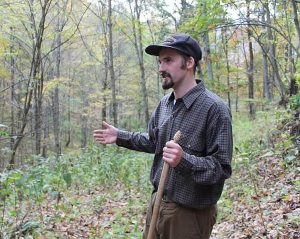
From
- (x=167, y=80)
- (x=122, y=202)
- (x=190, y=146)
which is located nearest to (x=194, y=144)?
(x=190, y=146)

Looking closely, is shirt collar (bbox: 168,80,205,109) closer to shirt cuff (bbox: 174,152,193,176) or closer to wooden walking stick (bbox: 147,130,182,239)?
wooden walking stick (bbox: 147,130,182,239)

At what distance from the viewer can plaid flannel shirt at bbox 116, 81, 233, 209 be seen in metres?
Result: 2.34

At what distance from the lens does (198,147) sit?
8.27 ft

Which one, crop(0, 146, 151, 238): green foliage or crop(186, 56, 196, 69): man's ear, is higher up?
crop(186, 56, 196, 69): man's ear

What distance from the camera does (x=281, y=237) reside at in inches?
167

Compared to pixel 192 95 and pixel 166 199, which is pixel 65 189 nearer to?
pixel 166 199

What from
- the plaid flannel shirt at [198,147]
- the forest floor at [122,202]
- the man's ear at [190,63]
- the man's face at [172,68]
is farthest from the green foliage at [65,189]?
the man's ear at [190,63]

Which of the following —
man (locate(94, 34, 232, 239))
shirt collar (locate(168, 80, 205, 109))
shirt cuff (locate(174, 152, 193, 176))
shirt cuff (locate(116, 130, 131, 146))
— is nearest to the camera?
shirt cuff (locate(174, 152, 193, 176))

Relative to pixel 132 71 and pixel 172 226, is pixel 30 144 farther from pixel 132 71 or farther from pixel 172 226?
pixel 172 226

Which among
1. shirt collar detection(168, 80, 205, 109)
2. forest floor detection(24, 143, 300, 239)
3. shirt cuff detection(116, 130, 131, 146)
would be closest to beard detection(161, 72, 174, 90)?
shirt collar detection(168, 80, 205, 109)

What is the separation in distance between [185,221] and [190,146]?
516 millimetres

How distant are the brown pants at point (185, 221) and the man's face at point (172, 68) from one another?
2.81 ft

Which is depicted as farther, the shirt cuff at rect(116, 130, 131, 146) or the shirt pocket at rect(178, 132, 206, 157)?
the shirt cuff at rect(116, 130, 131, 146)

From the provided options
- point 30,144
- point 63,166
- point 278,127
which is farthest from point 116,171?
point 30,144
